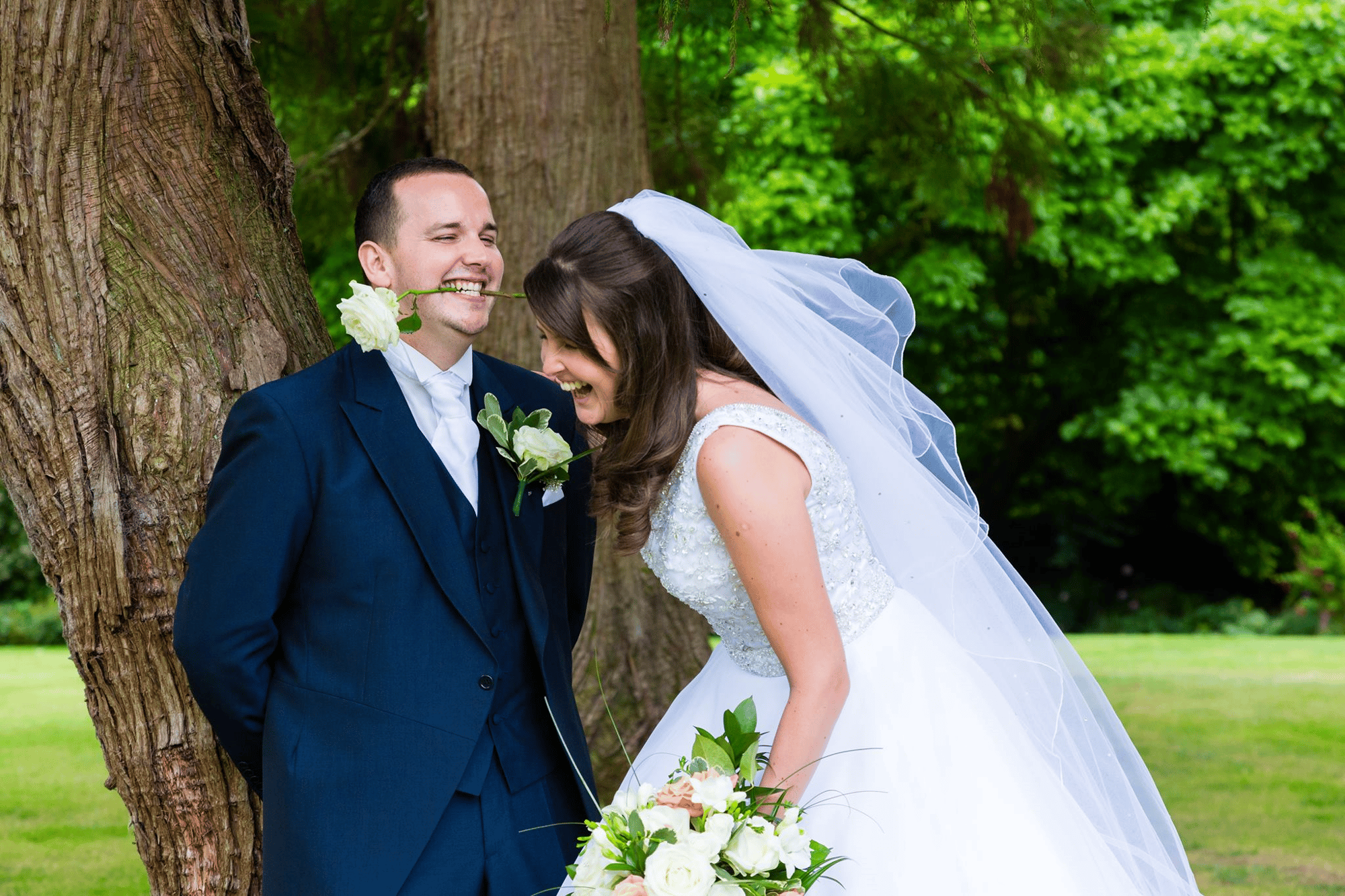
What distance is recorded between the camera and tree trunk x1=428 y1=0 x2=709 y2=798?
17.7 ft

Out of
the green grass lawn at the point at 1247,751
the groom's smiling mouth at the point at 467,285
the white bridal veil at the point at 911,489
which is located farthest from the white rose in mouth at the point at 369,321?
the green grass lawn at the point at 1247,751

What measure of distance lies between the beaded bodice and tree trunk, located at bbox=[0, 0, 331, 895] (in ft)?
3.71

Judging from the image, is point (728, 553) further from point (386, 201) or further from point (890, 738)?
point (386, 201)

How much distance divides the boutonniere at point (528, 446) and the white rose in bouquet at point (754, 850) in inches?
36.5

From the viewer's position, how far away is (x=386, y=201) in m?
2.84

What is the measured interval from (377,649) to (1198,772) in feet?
22.4

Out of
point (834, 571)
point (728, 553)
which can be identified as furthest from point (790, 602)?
point (834, 571)

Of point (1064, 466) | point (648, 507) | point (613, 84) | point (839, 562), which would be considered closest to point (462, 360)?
point (648, 507)

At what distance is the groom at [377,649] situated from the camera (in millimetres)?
2414

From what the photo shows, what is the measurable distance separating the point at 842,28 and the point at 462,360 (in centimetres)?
635

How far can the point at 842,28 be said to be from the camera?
8.38 m

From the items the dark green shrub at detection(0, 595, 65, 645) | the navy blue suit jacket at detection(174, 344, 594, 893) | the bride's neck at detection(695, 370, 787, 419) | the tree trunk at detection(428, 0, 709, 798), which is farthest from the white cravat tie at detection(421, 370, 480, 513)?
the dark green shrub at detection(0, 595, 65, 645)

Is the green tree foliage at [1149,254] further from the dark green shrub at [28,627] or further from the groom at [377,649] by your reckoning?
the dark green shrub at [28,627]

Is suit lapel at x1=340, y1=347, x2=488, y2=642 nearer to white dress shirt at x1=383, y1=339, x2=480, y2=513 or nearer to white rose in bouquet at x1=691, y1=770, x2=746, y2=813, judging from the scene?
white dress shirt at x1=383, y1=339, x2=480, y2=513
